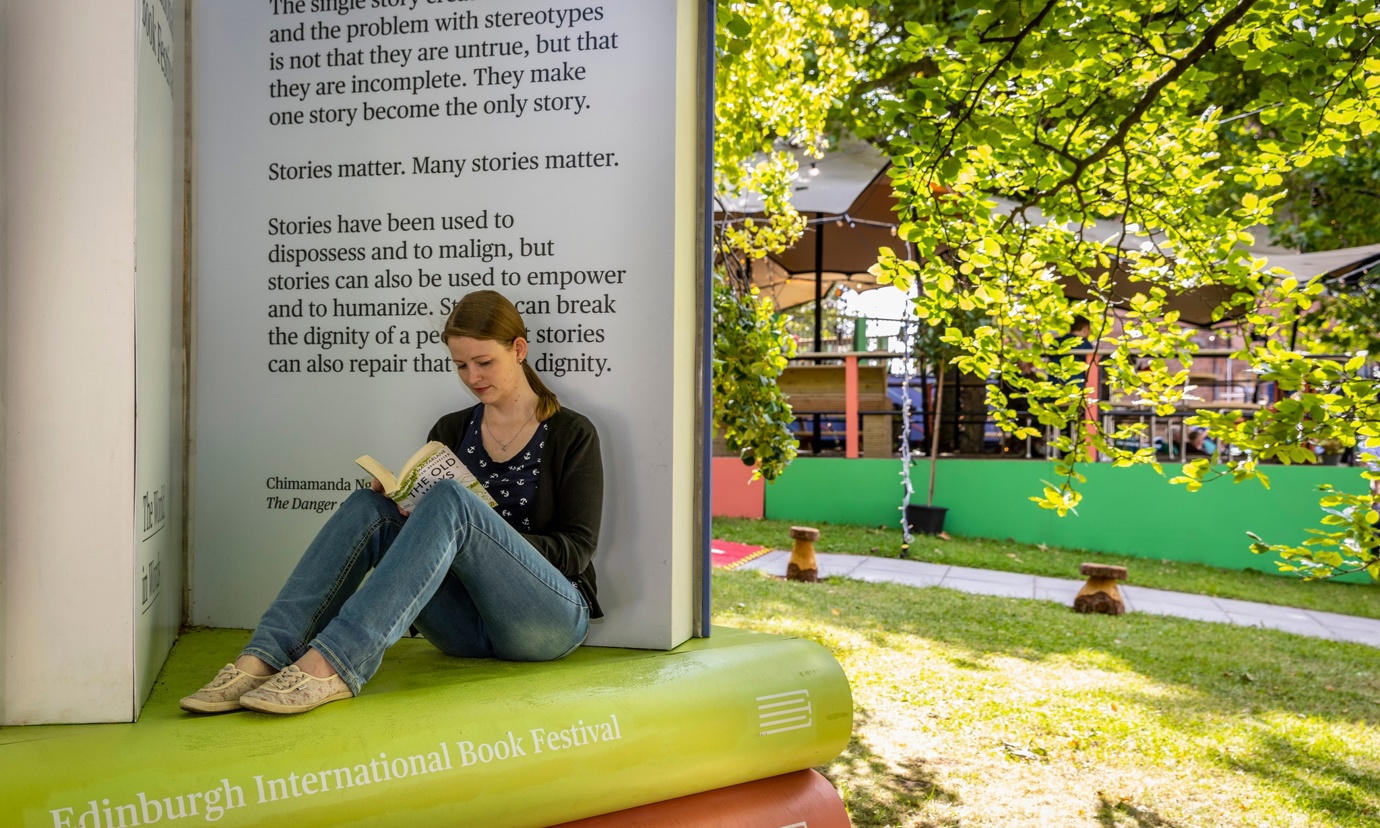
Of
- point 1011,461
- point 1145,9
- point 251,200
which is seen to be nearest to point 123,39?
point 251,200

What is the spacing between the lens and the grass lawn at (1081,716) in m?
3.38

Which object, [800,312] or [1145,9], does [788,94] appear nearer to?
[1145,9]

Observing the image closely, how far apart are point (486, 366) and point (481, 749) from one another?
90 centimetres

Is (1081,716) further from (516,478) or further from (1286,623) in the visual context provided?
(1286,623)

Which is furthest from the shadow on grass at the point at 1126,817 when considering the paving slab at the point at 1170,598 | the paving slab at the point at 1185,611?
the paving slab at the point at 1170,598

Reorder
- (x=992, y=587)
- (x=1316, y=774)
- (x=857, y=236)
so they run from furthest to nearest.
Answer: (x=857, y=236) < (x=992, y=587) < (x=1316, y=774)

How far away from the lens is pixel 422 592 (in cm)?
199

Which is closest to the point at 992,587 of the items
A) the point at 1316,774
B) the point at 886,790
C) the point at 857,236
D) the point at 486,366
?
the point at 1316,774

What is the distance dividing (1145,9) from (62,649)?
3.46m

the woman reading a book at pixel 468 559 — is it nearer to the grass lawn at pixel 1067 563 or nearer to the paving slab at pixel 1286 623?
the paving slab at pixel 1286 623

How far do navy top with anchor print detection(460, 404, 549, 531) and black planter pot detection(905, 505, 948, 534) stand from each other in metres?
7.94

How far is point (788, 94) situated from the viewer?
18.0 feet

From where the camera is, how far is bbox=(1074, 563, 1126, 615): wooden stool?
271 inches

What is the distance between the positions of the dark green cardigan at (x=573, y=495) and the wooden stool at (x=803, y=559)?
17.7ft
